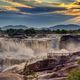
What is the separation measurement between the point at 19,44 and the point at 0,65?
52.4 ft

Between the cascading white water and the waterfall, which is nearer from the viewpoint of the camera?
the waterfall

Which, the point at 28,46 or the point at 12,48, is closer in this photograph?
the point at 28,46

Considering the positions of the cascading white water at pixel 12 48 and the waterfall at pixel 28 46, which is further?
the cascading white water at pixel 12 48

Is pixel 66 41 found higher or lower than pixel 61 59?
lower

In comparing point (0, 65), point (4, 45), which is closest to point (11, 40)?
point (4, 45)

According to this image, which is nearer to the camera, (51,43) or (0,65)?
(0,65)

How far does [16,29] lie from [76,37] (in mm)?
16551

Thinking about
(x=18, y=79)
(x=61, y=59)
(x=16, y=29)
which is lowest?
(x=16, y=29)

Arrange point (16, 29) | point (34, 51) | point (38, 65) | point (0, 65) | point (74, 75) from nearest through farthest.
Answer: point (74, 75) → point (38, 65) → point (0, 65) → point (34, 51) → point (16, 29)

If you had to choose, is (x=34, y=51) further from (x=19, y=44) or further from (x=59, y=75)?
(x=59, y=75)

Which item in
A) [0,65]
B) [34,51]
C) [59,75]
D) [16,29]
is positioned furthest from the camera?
[16,29]

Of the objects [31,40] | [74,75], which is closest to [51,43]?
[31,40]

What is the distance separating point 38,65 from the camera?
2433 cm

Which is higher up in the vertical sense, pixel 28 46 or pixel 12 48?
pixel 28 46
